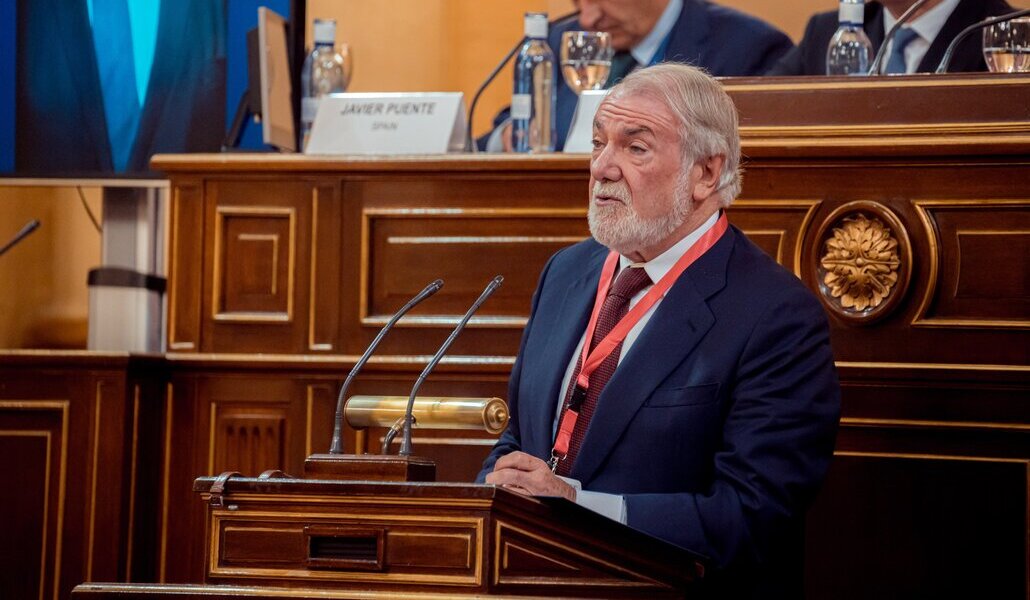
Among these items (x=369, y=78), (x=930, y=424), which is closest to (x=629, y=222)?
(x=930, y=424)

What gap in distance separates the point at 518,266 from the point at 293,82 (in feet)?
3.75

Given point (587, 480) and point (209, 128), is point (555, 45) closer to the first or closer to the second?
point (209, 128)

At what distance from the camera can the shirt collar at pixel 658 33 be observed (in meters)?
4.51

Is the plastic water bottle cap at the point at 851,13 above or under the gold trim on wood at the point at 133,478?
above

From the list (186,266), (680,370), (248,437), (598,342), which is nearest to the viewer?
(680,370)

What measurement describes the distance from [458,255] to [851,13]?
1150 millimetres

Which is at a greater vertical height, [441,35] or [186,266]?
[441,35]

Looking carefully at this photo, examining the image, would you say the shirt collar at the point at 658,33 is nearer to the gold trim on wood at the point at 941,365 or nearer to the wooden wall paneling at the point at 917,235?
the wooden wall paneling at the point at 917,235

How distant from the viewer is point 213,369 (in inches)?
158

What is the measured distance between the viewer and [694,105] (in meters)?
2.74

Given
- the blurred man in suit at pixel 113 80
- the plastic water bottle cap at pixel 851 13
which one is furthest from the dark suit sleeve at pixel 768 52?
the blurred man in suit at pixel 113 80

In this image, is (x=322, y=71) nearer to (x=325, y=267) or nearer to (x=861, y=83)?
(x=325, y=267)

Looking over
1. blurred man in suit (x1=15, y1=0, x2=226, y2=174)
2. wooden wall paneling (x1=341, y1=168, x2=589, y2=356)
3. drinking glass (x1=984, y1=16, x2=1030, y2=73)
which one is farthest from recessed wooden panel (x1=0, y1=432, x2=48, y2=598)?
drinking glass (x1=984, y1=16, x2=1030, y2=73)

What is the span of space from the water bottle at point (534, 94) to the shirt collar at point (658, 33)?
352 millimetres
